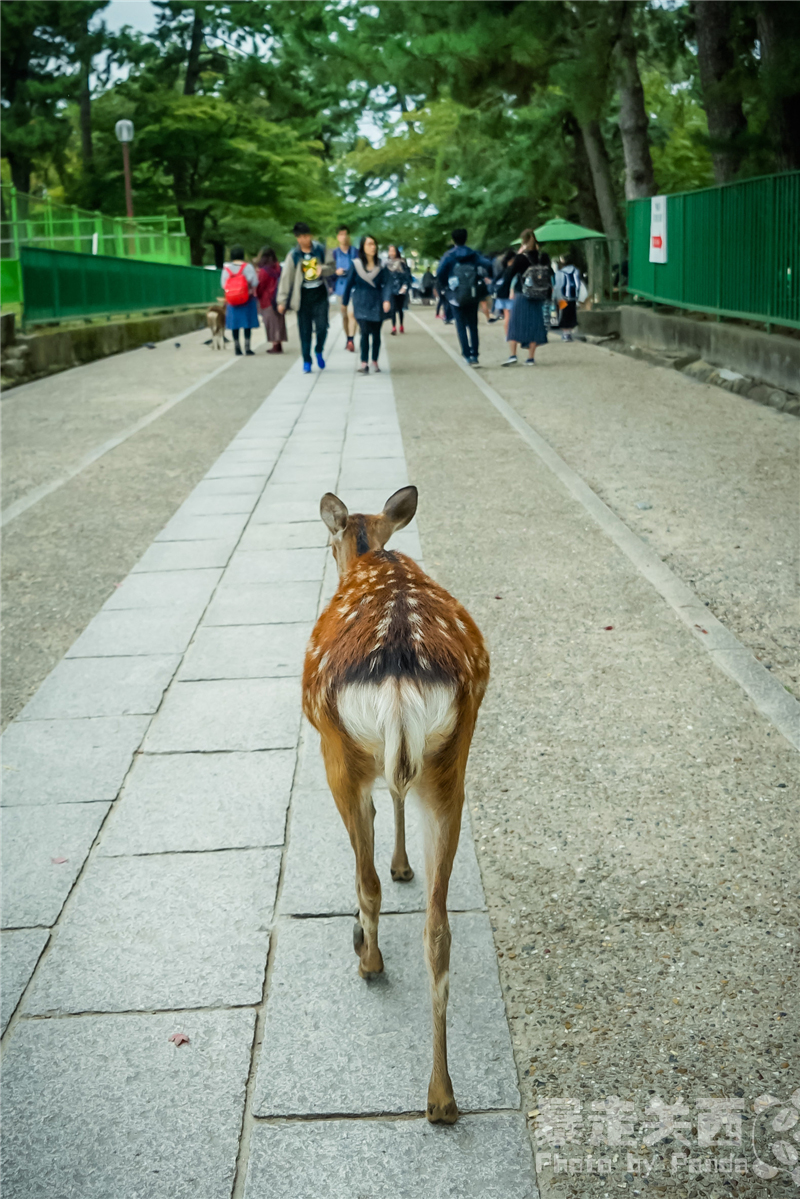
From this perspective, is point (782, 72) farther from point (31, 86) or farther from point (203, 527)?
point (31, 86)

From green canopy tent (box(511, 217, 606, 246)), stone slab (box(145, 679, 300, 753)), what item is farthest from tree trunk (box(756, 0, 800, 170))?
green canopy tent (box(511, 217, 606, 246))

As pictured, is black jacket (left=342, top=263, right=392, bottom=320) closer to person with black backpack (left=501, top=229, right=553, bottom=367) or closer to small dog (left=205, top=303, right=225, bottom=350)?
person with black backpack (left=501, top=229, right=553, bottom=367)

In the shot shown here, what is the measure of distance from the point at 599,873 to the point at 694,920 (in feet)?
1.08

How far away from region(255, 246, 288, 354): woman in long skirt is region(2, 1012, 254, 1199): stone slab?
60.8ft

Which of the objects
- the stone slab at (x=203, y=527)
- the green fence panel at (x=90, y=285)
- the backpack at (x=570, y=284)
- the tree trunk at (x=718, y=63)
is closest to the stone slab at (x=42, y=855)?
the stone slab at (x=203, y=527)

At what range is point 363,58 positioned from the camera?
57.2 ft

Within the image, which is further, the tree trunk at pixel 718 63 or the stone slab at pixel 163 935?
the tree trunk at pixel 718 63

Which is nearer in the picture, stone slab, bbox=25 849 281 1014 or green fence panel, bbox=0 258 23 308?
stone slab, bbox=25 849 281 1014

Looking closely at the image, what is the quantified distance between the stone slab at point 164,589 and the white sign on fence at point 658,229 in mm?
13083

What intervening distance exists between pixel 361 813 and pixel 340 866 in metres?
0.85

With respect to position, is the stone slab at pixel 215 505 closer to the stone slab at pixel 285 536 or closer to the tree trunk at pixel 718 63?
the stone slab at pixel 285 536

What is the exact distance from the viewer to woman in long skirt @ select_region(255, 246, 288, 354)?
2031 cm

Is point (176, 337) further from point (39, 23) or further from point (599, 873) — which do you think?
point (599, 873)

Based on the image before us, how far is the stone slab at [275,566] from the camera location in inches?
247
